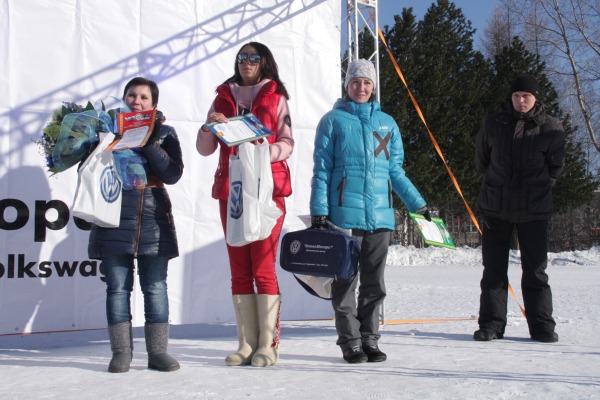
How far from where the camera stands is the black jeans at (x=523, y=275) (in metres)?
3.85

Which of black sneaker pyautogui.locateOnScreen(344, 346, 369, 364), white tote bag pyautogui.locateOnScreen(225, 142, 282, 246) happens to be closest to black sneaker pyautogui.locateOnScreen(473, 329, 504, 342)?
black sneaker pyautogui.locateOnScreen(344, 346, 369, 364)

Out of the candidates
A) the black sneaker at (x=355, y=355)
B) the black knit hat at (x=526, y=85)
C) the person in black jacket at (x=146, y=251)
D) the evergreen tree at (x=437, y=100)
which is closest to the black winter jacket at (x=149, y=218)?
the person in black jacket at (x=146, y=251)

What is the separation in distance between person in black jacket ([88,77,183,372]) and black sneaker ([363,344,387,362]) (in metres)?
0.96

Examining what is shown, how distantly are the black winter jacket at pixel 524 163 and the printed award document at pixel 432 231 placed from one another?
35cm

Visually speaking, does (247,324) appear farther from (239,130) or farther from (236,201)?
(239,130)

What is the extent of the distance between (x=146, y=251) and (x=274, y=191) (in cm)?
70

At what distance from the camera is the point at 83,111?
3.08 meters

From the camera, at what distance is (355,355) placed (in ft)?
10.3

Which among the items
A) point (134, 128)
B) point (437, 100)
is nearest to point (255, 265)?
point (134, 128)

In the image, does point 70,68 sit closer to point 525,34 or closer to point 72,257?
point 72,257

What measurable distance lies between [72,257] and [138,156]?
1.23 meters

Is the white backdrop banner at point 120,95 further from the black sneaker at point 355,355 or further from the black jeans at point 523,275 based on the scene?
the black sneaker at point 355,355

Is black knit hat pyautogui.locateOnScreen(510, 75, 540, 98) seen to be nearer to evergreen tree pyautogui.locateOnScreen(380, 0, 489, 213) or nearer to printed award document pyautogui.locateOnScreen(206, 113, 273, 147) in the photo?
printed award document pyautogui.locateOnScreen(206, 113, 273, 147)

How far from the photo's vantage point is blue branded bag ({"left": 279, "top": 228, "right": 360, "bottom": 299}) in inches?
120
